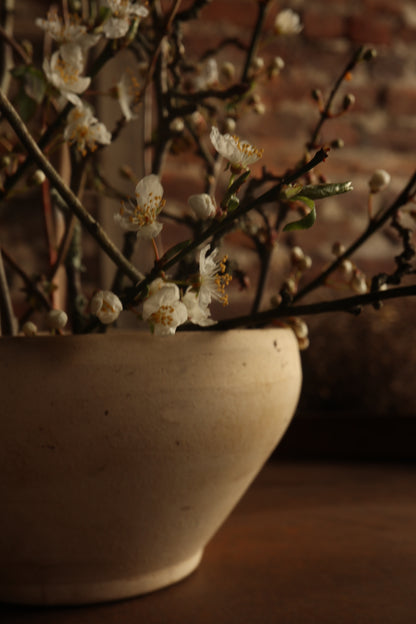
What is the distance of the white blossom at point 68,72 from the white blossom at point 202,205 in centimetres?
11

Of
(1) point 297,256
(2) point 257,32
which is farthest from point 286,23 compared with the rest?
(1) point 297,256

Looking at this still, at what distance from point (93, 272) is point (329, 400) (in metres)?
0.58

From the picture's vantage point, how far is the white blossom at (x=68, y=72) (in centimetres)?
41

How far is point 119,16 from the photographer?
1.37ft

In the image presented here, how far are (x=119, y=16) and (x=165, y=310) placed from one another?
0.64 feet

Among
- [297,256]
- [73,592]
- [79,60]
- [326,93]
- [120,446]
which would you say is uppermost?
[326,93]

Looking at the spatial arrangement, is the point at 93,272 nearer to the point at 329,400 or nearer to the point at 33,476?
the point at 329,400

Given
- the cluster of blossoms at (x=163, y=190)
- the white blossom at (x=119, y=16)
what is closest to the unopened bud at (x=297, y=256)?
the cluster of blossoms at (x=163, y=190)

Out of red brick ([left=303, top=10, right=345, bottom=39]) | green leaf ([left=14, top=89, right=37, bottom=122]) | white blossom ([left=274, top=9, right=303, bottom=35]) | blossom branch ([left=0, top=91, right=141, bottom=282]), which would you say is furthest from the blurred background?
blossom branch ([left=0, top=91, right=141, bottom=282])

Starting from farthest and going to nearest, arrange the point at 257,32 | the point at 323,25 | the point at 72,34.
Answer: the point at 323,25 → the point at 257,32 → the point at 72,34

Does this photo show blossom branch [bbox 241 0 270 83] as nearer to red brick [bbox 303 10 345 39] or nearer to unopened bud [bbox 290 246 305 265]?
unopened bud [bbox 290 246 305 265]

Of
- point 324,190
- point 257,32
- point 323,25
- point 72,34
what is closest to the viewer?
point 324,190

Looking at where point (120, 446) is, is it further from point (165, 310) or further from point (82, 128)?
point (82, 128)

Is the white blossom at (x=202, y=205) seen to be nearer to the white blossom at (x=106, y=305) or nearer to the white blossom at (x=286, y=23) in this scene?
the white blossom at (x=106, y=305)
